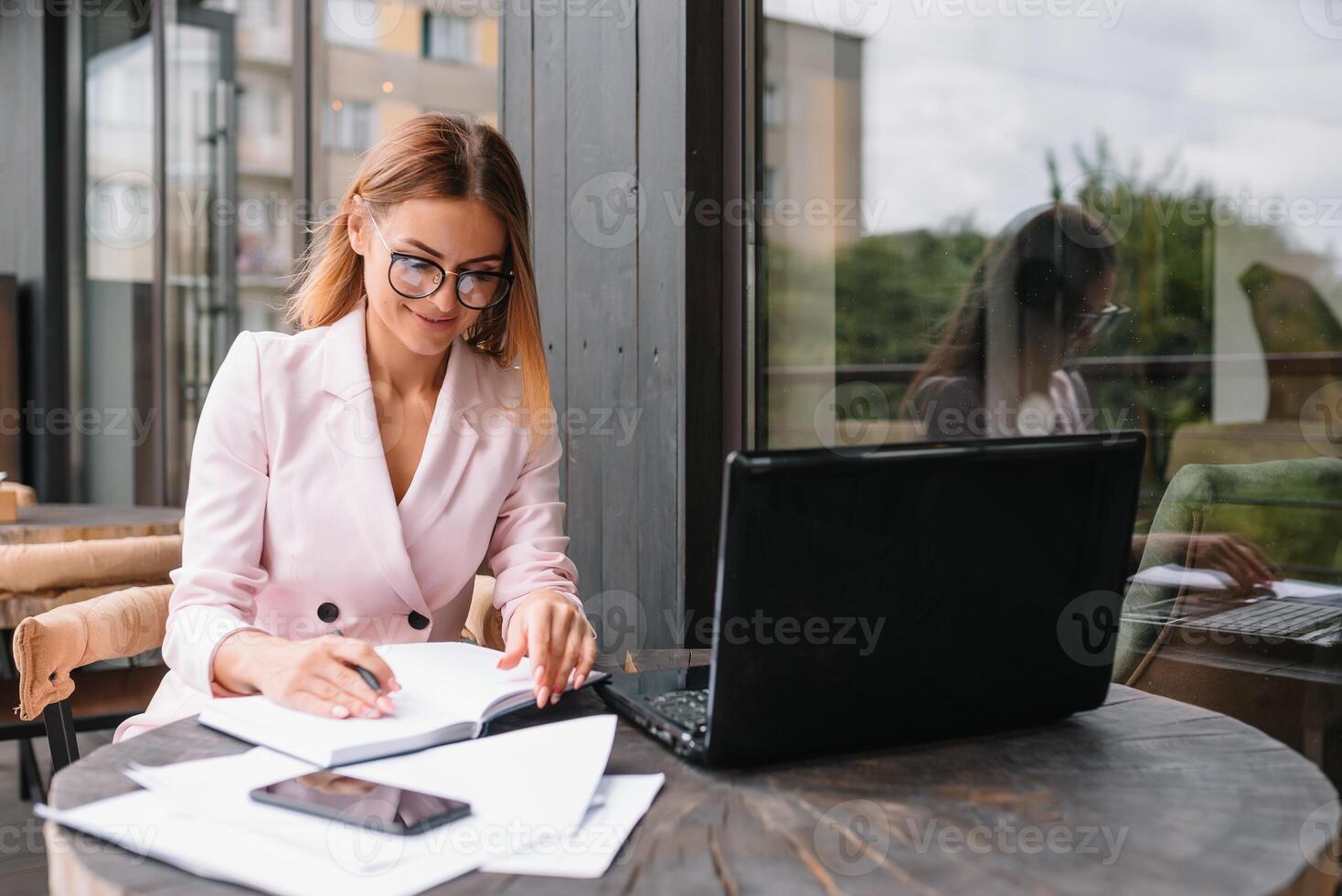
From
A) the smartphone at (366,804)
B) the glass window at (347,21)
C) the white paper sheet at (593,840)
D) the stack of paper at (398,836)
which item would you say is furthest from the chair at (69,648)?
the glass window at (347,21)

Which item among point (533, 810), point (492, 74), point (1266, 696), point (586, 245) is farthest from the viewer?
point (492, 74)

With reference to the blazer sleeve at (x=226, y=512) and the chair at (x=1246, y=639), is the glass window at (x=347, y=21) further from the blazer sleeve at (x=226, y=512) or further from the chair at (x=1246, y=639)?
the chair at (x=1246, y=639)

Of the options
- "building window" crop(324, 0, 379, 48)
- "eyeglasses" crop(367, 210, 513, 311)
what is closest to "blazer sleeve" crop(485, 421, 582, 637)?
"eyeglasses" crop(367, 210, 513, 311)

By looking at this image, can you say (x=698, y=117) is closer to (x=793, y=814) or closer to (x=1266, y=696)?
(x=1266, y=696)

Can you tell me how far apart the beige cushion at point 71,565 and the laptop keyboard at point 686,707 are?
1659mm

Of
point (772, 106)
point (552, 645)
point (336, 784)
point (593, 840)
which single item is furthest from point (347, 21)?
point (593, 840)

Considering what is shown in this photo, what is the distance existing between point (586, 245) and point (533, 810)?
1675 mm

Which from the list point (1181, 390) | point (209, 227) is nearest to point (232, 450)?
point (1181, 390)

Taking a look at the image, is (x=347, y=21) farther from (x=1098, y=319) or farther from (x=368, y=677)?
(x=368, y=677)

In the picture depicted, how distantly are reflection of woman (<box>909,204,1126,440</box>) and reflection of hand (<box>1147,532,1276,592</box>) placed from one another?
0.21 metres

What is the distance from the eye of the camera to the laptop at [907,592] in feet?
2.92

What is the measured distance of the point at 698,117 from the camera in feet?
6.98

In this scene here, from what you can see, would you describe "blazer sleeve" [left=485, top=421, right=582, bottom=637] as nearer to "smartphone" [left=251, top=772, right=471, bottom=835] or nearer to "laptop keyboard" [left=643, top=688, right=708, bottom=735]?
"laptop keyboard" [left=643, top=688, right=708, bottom=735]

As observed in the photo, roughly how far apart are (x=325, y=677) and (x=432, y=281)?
0.64m
